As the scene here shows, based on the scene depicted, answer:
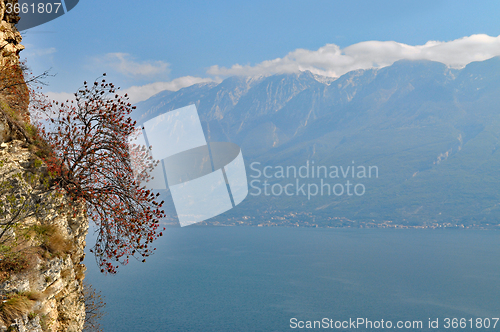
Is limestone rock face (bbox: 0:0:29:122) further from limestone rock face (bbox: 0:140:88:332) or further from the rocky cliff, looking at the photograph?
limestone rock face (bbox: 0:140:88:332)

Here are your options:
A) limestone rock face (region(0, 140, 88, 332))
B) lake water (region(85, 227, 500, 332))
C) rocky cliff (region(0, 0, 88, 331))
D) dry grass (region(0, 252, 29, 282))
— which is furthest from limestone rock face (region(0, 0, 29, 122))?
lake water (region(85, 227, 500, 332))

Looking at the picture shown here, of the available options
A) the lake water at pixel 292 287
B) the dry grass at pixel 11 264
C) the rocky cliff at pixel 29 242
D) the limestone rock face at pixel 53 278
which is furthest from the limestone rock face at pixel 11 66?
the lake water at pixel 292 287

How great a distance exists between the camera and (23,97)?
8.09 m

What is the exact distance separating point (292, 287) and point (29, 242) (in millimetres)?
81038

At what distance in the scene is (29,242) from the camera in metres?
6.56

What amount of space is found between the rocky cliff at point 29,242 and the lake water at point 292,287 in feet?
176

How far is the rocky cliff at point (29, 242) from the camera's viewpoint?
19.7 ft

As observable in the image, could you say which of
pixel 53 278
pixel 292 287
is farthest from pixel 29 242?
pixel 292 287

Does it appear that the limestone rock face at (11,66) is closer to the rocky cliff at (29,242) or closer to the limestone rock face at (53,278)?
the rocky cliff at (29,242)

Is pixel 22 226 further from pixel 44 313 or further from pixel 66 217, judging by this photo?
pixel 44 313

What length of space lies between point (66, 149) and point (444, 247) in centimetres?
15866

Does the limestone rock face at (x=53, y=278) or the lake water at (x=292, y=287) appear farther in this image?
the lake water at (x=292, y=287)

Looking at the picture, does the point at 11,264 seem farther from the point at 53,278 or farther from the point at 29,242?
the point at 53,278

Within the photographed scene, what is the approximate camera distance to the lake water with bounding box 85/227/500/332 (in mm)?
61531
